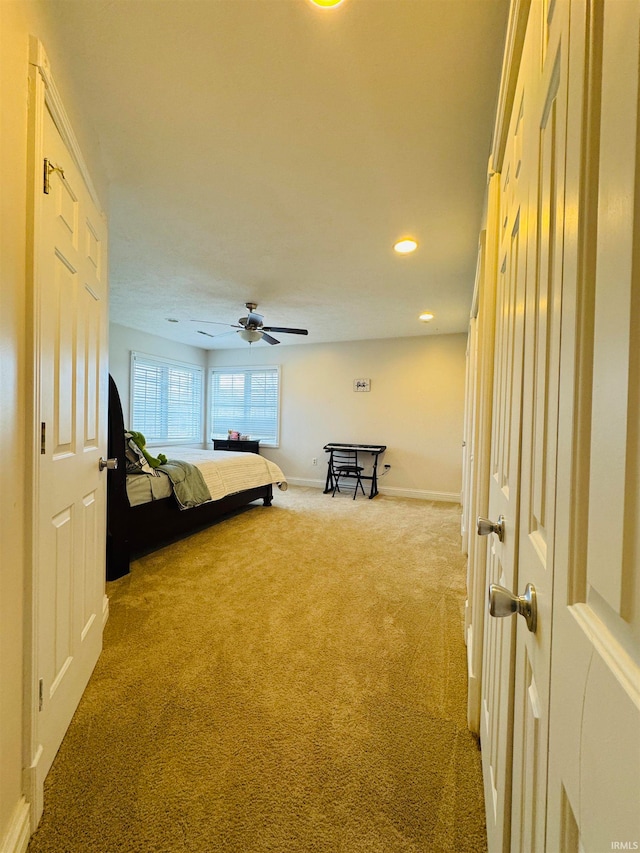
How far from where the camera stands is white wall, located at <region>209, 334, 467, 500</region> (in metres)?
5.57

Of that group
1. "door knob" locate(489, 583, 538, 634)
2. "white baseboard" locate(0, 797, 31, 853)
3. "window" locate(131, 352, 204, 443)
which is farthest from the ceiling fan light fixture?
"door knob" locate(489, 583, 538, 634)

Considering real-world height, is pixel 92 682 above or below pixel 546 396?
below

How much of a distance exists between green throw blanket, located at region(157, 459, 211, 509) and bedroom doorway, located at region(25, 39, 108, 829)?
1637 millimetres

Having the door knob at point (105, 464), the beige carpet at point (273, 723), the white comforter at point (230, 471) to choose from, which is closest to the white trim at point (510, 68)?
the door knob at point (105, 464)

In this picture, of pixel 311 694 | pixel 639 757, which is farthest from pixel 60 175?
pixel 311 694

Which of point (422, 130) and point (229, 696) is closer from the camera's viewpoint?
point (229, 696)

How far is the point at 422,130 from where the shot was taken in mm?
1745

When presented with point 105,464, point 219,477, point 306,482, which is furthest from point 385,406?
point 105,464

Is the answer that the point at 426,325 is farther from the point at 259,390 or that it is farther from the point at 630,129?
the point at 630,129

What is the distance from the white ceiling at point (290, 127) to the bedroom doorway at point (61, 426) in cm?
44

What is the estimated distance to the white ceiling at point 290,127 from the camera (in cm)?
130

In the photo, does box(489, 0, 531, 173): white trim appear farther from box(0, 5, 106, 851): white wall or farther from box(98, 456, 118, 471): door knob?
box(98, 456, 118, 471): door knob

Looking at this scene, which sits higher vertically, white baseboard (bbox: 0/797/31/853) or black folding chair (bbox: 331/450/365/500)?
black folding chair (bbox: 331/450/365/500)

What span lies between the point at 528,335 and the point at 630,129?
462 mm
